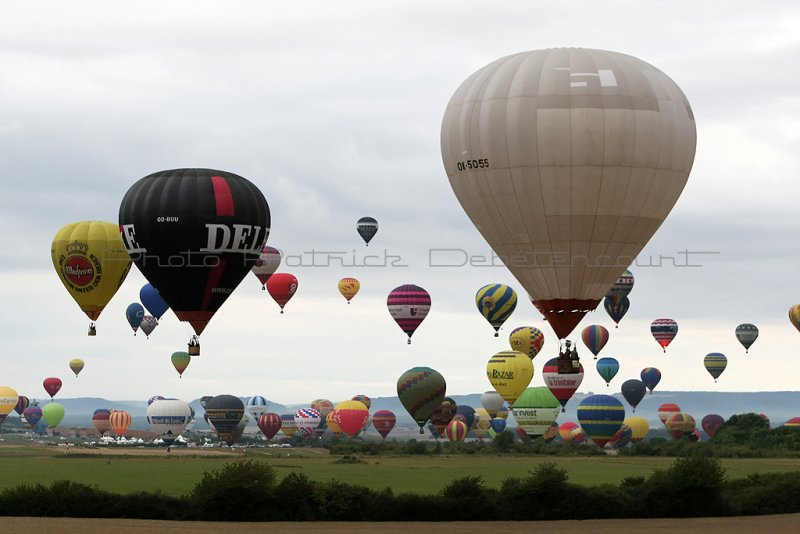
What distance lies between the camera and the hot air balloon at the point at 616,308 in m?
110

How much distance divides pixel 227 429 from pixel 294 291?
25121 mm

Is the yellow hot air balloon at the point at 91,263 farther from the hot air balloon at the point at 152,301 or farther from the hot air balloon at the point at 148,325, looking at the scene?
the hot air balloon at the point at 148,325

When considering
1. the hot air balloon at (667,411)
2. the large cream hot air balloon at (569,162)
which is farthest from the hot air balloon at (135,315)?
the large cream hot air balloon at (569,162)

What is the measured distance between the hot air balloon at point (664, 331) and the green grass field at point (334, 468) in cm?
2210

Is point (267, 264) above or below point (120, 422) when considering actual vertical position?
above

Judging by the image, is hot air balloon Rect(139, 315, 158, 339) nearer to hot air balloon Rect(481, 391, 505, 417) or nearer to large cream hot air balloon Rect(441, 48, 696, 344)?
hot air balloon Rect(481, 391, 505, 417)

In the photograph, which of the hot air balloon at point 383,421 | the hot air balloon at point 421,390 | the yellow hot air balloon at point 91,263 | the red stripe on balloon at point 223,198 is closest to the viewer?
the red stripe on balloon at point 223,198

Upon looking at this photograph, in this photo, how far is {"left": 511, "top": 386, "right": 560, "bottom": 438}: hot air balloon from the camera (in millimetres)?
114562

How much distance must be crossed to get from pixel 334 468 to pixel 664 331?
46652mm

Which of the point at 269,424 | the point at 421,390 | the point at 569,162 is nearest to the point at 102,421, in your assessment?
the point at 269,424

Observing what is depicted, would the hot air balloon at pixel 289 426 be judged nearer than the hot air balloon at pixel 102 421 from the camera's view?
Yes

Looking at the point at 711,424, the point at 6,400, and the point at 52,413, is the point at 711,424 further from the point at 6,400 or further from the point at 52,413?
the point at 52,413

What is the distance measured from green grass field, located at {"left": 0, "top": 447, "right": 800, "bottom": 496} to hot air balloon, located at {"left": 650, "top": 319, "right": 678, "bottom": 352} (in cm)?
2210

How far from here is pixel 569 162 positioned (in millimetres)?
49188
